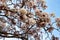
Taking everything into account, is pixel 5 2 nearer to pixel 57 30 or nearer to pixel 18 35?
pixel 18 35

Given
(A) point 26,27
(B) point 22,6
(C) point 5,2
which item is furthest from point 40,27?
(C) point 5,2

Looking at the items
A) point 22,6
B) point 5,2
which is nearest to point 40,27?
point 22,6

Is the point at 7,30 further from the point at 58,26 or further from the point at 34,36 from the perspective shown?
the point at 58,26

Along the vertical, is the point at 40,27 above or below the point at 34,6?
below

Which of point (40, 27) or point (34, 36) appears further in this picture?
point (34, 36)

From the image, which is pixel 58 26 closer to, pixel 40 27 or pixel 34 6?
pixel 40 27

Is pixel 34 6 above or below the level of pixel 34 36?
above
